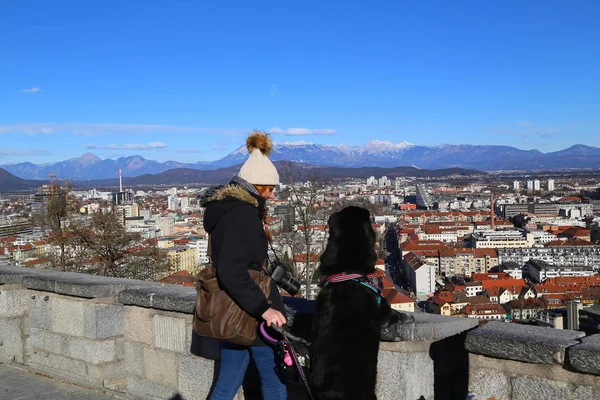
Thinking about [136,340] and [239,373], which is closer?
[239,373]

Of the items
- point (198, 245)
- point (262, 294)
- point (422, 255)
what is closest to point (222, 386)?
point (262, 294)

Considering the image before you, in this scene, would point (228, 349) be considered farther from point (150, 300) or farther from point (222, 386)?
point (150, 300)

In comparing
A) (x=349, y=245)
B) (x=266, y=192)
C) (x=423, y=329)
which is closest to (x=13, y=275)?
(x=266, y=192)

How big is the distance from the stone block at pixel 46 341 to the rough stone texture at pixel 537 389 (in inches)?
113

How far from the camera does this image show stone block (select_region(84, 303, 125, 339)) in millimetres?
3736

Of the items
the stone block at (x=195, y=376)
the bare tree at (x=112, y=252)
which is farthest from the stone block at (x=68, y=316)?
the bare tree at (x=112, y=252)

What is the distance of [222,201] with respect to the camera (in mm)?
2379

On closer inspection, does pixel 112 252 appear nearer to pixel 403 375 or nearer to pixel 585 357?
pixel 403 375

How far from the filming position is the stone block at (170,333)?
3336 millimetres

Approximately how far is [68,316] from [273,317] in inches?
85.5

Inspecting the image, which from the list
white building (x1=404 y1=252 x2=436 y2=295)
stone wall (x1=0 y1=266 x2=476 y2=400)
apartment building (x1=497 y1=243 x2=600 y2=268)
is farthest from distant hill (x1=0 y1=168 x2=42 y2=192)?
stone wall (x1=0 y1=266 x2=476 y2=400)

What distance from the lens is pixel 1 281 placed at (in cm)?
443

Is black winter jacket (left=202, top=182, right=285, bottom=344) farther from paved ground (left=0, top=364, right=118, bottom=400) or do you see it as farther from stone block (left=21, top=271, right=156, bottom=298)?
paved ground (left=0, top=364, right=118, bottom=400)

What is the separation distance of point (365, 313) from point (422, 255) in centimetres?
5046
